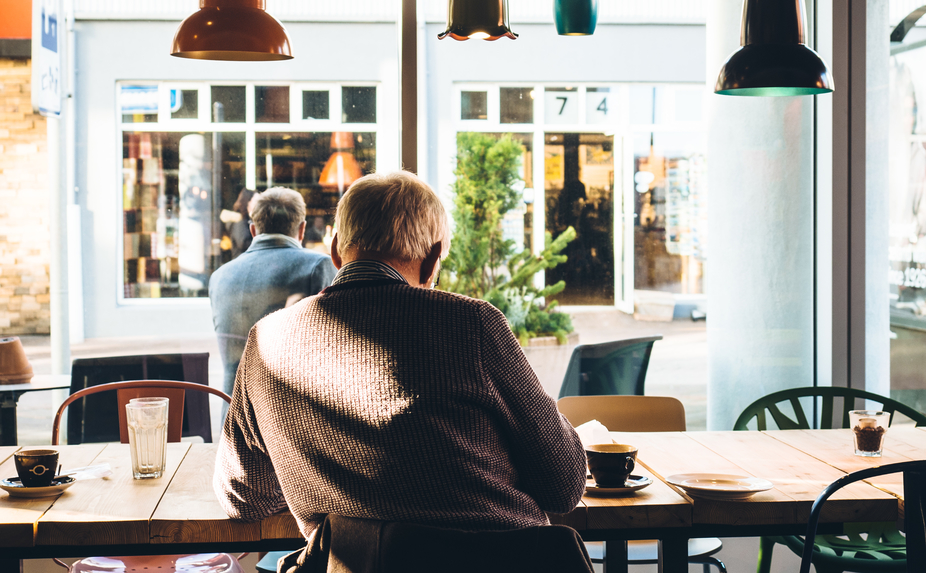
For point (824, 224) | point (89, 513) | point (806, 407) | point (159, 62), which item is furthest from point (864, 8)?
point (89, 513)

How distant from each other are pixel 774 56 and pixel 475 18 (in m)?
A: 0.78

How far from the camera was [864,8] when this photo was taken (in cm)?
381

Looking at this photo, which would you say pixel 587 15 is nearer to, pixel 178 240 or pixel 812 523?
pixel 812 523

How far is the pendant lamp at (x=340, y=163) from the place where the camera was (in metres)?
4.08

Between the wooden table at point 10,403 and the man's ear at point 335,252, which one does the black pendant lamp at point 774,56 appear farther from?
the wooden table at point 10,403

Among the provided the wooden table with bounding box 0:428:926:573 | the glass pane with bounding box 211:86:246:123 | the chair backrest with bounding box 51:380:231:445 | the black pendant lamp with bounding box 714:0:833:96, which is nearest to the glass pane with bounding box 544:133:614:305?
the glass pane with bounding box 211:86:246:123

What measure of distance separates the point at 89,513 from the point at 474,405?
2.77 ft

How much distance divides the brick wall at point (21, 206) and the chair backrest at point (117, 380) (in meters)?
0.32

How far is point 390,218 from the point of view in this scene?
1.58m

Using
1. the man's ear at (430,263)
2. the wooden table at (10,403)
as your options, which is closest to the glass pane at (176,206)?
the wooden table at (10,403)

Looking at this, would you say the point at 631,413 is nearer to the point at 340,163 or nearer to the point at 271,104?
the point at 340,163

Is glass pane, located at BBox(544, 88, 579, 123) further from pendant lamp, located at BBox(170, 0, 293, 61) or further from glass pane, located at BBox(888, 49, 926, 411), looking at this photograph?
pendant lamp, located at BBox(170, 0, 293, 61)

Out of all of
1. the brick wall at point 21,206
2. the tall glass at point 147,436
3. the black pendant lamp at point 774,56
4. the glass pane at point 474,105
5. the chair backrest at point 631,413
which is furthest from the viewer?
the glass pane at point 474,105

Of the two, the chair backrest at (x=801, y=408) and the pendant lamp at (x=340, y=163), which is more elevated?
the pendant lamp at (x=340, y=163)
